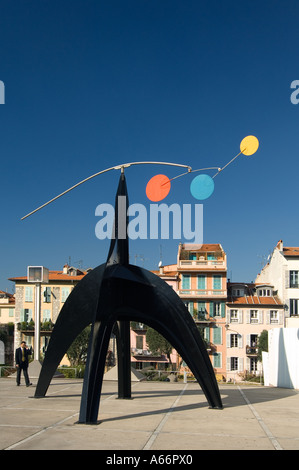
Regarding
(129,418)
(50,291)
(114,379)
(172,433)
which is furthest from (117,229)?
(50,291)

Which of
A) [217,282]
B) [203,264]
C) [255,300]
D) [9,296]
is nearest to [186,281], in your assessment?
[203,264]

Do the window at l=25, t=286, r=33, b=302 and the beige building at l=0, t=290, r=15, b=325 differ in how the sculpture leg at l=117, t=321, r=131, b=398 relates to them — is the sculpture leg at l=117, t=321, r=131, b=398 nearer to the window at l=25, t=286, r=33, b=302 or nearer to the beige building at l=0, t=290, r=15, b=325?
the window at l=25, t=286, r=33, b=302

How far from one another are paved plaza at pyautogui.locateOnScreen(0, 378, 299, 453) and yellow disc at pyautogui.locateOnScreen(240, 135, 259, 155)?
A: 19.4 ft

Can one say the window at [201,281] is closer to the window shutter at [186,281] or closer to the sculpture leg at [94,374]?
the window shutter at [186,281]

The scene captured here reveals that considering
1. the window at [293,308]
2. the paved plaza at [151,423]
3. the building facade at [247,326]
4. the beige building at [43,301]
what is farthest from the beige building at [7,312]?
the paved plaza at [151,423]

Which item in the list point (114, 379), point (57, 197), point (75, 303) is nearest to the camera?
point (57, 197)

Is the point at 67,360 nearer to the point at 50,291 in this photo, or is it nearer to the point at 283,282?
the point at 50,291

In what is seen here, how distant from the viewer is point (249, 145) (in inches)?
452

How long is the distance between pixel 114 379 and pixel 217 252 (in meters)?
41.2

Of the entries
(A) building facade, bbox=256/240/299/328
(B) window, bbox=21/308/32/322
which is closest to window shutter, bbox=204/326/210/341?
(A) building facade, bbox=256/240/299/328

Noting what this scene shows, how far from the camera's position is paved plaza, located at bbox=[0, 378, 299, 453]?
345 inches

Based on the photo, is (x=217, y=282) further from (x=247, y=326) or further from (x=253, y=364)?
(x=253, y=364)

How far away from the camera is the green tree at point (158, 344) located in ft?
187

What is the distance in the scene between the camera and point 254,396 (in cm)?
1709
